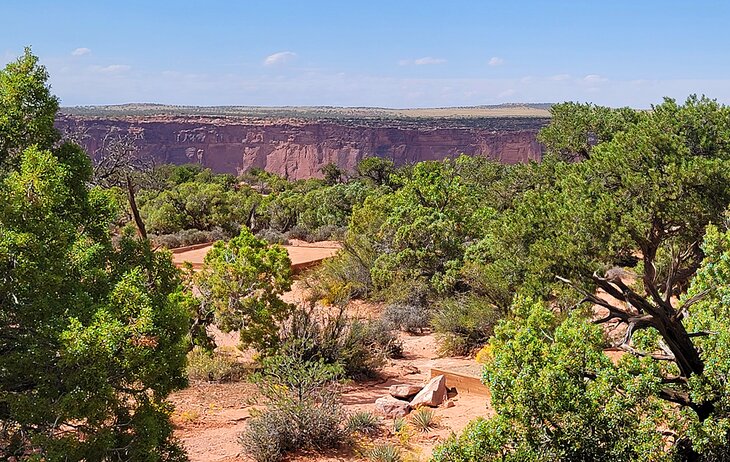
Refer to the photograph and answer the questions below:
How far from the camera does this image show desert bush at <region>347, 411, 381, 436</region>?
8.88 metres

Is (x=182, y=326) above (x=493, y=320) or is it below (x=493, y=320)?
above

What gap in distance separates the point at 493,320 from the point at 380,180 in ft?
92.6

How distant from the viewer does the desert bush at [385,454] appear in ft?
25.6

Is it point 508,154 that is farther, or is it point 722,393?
point 508,154

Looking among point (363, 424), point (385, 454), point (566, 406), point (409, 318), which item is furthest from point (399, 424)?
point (409, 318)

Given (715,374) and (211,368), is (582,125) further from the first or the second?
(715,374)

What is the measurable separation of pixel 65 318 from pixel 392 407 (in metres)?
5.64

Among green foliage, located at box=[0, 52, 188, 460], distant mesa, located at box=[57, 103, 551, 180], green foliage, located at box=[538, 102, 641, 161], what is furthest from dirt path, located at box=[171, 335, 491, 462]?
distant mesa, located at box=[57, 103, 551, 180]

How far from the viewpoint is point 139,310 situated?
18.8ft

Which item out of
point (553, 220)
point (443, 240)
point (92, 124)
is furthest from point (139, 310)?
point (92, 124)

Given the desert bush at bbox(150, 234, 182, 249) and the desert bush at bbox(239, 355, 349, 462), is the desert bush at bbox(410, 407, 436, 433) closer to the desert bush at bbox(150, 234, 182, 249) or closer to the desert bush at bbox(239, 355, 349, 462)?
the desert bush at bbox(239, 355, 349, 462)

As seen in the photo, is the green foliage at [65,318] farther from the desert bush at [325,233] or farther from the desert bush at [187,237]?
the desert bush at [325,233]

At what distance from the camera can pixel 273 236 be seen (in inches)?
1230

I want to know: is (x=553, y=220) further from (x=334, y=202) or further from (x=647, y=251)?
(x=334, y=202)
